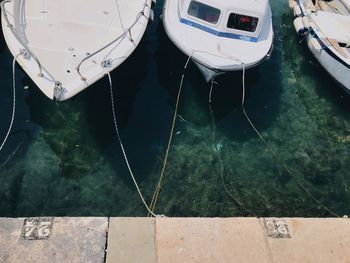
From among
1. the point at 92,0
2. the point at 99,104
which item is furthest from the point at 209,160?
the point at 92,0

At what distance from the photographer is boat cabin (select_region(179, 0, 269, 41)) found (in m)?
11.5

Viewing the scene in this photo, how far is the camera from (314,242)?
26.7 feet

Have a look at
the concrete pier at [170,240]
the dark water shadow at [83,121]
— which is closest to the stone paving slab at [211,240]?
the concrete pier at [170,240]

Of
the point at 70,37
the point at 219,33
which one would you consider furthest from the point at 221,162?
the point at 70,37

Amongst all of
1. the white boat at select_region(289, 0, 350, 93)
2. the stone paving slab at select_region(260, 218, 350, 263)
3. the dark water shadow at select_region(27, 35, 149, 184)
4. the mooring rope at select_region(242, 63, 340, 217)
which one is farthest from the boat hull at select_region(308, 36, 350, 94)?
the dark water shadow at select_region(27, 35, 149, 184)

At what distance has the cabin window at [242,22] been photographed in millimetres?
11616

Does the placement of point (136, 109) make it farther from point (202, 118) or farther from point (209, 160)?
point (209, 160)

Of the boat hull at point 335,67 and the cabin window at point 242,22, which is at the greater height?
the cabin window at point 242,22

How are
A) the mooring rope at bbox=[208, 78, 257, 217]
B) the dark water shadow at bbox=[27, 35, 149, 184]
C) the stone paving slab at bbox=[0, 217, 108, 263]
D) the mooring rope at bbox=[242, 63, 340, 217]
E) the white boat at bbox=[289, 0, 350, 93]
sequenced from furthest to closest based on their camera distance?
1. the white boat at bbox=[289, 0, 350, 93]
2. the dark water shadow at bbox=[27, 35, 149, 184]
3. the mooring rope at bbox=[242, 63, 340, 217]
4. the mooring rope at bbox=[208, 78, 257, 217]
5. the stone paving slab at bbox=[0, 217, 108, 263]

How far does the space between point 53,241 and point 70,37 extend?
5336 mm

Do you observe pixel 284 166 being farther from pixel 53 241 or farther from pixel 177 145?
pixel 53 241

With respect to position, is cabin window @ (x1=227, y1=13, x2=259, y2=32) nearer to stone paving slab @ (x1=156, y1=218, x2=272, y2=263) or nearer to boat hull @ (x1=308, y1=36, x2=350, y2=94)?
boat hull @ (x1=308, y1=36, x2=350, y2=94)

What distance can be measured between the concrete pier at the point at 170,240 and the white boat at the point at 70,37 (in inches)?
115

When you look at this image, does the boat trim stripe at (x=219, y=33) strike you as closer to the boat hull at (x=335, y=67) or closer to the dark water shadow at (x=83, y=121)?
the dark water shadow at (x=83, y=121)
